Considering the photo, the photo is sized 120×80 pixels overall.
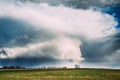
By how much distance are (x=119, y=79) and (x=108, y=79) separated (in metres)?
2.48

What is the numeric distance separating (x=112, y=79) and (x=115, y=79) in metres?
0.67

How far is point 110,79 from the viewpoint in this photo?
53562mm

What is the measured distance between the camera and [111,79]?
53750 mm

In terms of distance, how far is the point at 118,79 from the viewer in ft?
178

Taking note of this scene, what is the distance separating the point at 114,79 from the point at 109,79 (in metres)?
Result: 1.14

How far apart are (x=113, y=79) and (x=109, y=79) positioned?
922mm

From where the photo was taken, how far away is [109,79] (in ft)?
176

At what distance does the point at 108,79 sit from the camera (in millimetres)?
53625

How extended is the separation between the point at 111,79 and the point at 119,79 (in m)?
1.83

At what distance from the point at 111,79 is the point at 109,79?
524mm

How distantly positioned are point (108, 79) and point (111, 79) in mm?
653

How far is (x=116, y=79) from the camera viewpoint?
54.2 m

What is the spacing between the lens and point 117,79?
54.1 meters

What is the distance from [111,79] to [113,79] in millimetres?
419
